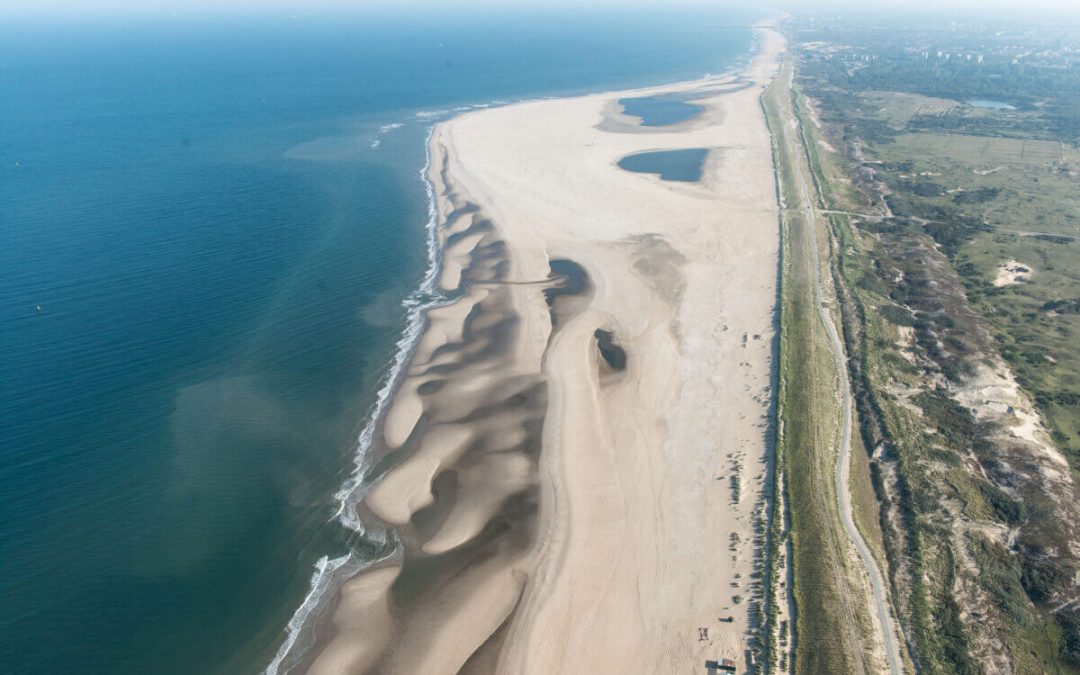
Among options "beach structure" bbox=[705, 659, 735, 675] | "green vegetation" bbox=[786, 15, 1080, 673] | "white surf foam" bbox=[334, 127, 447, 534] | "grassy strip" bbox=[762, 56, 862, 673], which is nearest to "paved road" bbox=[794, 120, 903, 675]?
"grassy strip" bbox=[762, 56, 862, 673]

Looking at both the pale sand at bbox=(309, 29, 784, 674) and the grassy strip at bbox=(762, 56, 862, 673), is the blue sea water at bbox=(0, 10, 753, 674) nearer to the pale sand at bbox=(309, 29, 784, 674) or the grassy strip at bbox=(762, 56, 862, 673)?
the pale sand at bbox=(309, 29, 784, 674)

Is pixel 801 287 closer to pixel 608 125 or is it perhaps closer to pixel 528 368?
pixel 528 368

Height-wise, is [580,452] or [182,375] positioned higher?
[182,375]

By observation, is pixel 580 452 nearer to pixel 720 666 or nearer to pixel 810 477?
pixel 810 477

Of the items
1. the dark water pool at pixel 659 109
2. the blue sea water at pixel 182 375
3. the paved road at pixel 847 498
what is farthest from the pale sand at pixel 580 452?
the dark water pool at pixel 659 109

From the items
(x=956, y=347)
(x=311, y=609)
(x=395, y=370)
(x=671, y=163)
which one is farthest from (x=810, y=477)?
(x=671, y=163)

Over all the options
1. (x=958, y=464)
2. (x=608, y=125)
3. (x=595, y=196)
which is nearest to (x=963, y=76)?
(x=608, y=125)
